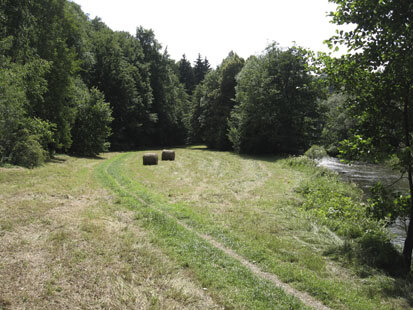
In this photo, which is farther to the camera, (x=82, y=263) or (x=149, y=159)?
(x=149, y=159)

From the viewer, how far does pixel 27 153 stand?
17594mm

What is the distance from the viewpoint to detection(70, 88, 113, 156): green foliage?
97.5 feet

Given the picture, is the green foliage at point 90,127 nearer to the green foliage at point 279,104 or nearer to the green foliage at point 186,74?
the green foliage at point 279,104

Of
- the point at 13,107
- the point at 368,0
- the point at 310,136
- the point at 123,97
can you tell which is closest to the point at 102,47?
the point at 123,97

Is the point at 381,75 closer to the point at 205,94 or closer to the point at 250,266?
the point at 250,266

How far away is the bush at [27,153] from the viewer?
17.4 metres

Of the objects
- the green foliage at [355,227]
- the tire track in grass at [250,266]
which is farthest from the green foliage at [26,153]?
the green foliage at [355,227]

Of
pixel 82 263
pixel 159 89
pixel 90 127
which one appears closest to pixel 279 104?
pixel 90 127

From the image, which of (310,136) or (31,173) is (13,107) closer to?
(31,173)

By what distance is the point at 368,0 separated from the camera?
7.14m

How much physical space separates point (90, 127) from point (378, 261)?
29.3 m

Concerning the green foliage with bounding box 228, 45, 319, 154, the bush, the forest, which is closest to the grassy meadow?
the forest

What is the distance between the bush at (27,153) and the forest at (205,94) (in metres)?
0.07

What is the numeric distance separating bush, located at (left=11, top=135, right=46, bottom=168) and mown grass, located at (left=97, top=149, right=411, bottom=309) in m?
5.43
